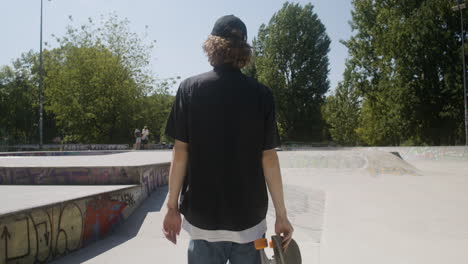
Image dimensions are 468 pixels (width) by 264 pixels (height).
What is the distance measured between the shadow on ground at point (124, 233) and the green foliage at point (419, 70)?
84.8 feet

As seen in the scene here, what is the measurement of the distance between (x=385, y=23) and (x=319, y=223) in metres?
29.1

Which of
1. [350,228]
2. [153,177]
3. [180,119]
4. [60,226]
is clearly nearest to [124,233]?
[60,226]

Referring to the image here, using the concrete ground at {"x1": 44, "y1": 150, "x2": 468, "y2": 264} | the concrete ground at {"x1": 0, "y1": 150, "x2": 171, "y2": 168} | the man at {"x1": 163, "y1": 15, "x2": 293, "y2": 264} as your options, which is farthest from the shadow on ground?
the man at {"x1": 163, "y1": 15, "x2": 293, "y2": 264}

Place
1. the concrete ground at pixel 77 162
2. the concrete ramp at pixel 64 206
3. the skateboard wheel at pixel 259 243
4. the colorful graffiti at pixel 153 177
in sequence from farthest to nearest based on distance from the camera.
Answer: the concrete ground at pixel 77 162
the colorful graffiti at pixel 153 177
the concrete ramp at pixel 64 206
the skateboard wheel at pixel 259 243

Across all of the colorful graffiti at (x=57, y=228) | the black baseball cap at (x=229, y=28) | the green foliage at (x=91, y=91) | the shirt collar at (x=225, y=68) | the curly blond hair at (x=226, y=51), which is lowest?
the colorful graffiti at (x=57, y=228)

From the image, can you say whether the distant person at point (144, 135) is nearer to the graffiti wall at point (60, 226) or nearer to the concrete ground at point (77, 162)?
the concrete ground at point (77, 162)

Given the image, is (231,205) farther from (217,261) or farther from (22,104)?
(22,104)

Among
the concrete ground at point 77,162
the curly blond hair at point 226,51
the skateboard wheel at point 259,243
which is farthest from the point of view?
the concrete ground at point 77,162

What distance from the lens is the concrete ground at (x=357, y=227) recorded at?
350 centimetres

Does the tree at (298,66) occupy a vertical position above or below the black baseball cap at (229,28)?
above

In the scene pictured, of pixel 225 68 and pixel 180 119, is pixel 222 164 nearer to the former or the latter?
pixel 180 119

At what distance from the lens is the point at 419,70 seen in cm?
2594

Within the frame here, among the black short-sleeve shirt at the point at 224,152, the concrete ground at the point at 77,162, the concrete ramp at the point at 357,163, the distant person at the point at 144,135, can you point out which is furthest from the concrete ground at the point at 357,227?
the distant person at the point at 144,135

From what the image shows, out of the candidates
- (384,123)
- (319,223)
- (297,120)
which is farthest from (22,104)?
(319,223)
